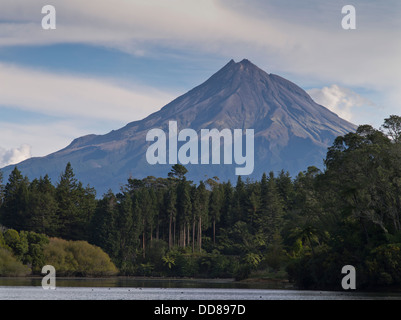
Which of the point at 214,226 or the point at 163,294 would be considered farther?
the point at 214,226

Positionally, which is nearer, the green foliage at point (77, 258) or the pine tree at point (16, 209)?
the green foliage at point (77, 258)

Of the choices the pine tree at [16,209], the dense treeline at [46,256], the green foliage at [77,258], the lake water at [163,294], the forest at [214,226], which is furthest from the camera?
the pine tree at [16,209]

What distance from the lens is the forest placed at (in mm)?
65750

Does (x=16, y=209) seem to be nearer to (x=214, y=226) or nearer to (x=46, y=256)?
(x=46, y=256)

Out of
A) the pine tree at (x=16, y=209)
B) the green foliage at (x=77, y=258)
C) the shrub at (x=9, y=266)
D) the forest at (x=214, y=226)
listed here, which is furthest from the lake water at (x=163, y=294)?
the pine tree at (x=16, y=209)

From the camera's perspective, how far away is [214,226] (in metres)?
123

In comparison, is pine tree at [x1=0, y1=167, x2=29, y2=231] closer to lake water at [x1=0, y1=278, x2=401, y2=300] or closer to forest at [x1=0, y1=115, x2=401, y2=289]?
forest at [x1=0, y1=115, x2=401, y2=289]

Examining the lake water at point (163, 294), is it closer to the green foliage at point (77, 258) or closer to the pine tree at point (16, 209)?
the green foliage at point (77, 258)

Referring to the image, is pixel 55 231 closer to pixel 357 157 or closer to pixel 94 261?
pixel 94 261

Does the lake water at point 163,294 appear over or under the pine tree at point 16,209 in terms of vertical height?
under

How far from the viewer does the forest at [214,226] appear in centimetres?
6575

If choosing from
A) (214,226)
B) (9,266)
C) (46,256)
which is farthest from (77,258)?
(214,226)

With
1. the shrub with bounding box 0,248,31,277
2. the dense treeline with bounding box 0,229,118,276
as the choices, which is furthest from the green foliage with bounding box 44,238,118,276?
the shrub with bounding box 0,248,31,277
